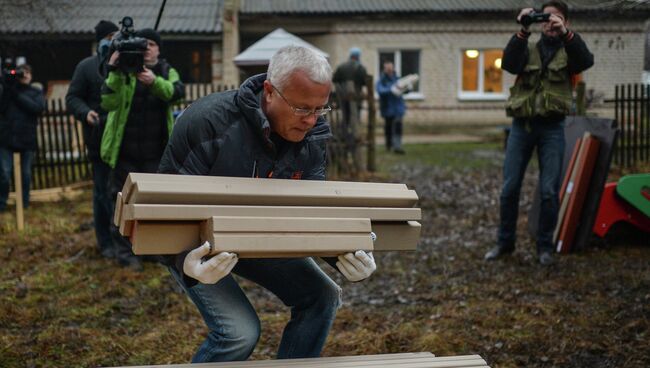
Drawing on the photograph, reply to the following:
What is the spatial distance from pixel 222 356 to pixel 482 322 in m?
2.63

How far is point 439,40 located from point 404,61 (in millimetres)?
1200

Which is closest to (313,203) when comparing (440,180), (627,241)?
(627,241)

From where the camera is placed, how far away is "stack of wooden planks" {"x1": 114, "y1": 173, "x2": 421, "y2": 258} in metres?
2.52

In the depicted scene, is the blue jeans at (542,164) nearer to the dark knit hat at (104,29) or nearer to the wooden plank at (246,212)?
the dark knit hat at (104,29)

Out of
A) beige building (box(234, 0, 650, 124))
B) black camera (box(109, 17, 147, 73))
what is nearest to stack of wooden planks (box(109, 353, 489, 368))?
black camera (box(109, 17, 147, 73))

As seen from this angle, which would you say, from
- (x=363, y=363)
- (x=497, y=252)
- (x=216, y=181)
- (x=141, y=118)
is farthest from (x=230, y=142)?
(x=497, y=252)

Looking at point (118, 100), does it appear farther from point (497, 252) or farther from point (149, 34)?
point (497, 252)

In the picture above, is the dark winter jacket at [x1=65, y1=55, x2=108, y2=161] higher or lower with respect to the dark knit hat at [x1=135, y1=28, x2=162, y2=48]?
lower

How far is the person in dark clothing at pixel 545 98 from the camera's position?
6148 mm

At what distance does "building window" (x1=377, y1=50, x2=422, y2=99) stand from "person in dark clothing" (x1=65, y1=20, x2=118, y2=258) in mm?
17592

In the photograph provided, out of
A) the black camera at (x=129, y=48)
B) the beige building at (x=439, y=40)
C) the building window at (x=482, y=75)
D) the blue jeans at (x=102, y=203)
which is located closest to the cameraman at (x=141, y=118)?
the black camera at (x=129, y=48)

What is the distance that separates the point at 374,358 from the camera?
9.45ft

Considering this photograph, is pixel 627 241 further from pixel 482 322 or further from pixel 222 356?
pixel 222 356

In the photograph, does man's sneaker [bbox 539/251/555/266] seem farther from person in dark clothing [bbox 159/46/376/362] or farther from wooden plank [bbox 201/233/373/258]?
wooden plank [bbox 201/233/373/258]
